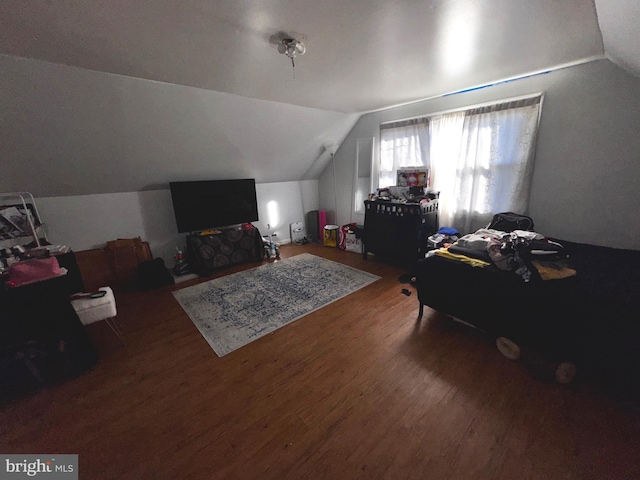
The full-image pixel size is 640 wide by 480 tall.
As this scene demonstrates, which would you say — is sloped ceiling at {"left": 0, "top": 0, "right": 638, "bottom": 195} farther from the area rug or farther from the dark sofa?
the area rug

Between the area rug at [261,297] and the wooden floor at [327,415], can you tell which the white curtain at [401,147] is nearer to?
the area rug at [261,297]

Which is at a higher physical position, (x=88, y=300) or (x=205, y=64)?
(x=205, y=64)

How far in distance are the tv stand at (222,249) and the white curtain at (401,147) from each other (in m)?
2.41

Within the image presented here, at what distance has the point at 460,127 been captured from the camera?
312 cm

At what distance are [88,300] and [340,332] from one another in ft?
6.87

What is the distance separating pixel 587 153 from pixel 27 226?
232 inches

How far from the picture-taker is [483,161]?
2.99m

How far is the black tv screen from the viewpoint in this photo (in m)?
3.53

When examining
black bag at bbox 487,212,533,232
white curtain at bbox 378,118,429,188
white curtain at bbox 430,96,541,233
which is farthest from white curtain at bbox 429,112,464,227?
black bag at bbox 487,212,533,232

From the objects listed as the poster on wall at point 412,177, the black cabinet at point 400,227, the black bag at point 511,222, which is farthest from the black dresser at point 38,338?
the black bag at point 511,222

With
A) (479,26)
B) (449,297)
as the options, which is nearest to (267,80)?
(479,26)

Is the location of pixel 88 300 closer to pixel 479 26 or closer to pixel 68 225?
pixel 68 225

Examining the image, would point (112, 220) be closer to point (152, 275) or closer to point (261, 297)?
point (152, 275)

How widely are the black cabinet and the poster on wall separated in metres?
0.34
